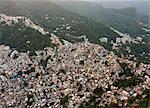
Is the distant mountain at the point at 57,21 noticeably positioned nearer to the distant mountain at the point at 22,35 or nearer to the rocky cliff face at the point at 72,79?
the distant mountain at the point at 22,35

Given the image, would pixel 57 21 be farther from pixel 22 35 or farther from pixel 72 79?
pixel 72 79

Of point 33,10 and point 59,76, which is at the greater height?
point 59,76

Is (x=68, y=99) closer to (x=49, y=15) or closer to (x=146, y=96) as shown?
(x=146, y=96)

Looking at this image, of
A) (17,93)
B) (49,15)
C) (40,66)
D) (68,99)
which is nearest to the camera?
(68,99)

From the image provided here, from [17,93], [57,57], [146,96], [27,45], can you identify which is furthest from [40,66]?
[146,96]

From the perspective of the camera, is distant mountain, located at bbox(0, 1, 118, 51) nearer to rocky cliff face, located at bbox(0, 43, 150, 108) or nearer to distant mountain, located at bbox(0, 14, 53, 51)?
distant mountain, located at bbox(0, 14, 53, 51)

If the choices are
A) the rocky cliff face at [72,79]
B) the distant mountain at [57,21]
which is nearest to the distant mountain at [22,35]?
the rocky cliff face at [72,79]
